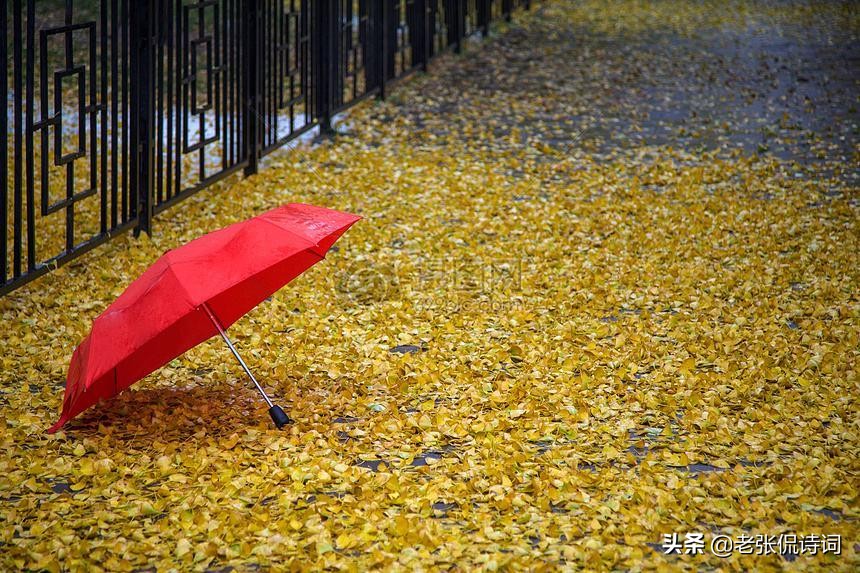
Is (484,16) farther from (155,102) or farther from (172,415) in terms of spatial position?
(172,415)

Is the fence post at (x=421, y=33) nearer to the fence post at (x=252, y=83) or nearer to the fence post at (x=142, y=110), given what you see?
the fence post at (x=252, y=83)

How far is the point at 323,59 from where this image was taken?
9391 millimetres

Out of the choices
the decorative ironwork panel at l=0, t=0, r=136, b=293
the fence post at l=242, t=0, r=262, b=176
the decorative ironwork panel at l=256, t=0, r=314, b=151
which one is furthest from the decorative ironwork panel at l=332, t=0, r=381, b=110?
the decorative ironwork panel at l=0, t=0, r=136, b=293

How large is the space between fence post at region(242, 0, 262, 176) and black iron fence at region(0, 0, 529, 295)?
0.03ft

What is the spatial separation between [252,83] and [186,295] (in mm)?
4701

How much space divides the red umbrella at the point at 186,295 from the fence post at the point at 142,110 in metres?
2.67

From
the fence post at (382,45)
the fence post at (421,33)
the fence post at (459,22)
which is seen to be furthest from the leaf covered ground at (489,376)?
the fence post at (459,22)

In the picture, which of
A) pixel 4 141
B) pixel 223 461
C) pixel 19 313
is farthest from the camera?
pixel 19 313

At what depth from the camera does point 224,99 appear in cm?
761

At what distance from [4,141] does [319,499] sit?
271cm

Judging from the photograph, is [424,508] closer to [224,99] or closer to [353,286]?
[353,286]

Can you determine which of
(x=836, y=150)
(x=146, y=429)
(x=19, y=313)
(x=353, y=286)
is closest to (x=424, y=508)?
(x=146, y=429)

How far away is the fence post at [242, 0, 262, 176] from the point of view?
311 inches

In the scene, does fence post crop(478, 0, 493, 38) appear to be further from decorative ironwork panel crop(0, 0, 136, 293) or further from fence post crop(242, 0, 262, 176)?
decorative ironwork panel crop(0, 0, 136, 293)
